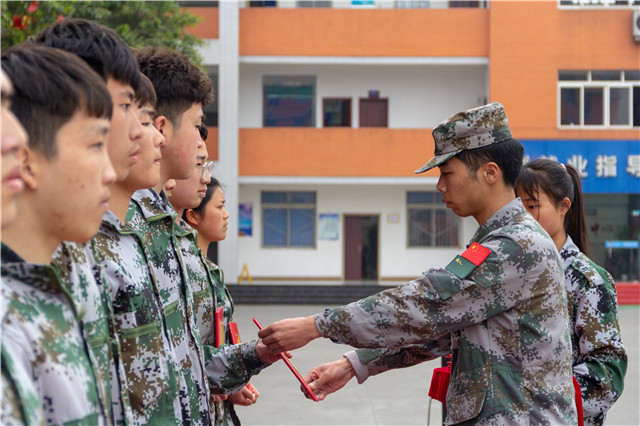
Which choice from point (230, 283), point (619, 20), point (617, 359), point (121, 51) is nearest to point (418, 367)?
point (617, 359)

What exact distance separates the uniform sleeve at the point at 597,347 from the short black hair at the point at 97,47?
1.92 m

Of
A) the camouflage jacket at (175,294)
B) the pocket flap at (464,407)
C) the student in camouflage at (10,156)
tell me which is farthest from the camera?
the pocket flap at (464,407)

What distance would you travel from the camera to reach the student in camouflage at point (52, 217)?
1.12 meters

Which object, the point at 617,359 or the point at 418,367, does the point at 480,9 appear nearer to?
the point at 418,367

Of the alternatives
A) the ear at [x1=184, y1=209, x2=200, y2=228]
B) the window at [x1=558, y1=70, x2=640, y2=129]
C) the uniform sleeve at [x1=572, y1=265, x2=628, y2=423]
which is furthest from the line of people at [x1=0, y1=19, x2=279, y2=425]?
the window at [x1=558, y1=70, x2=640, y2=129]

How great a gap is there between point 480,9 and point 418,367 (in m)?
11.7

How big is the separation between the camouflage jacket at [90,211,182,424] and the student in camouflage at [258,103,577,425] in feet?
2.27

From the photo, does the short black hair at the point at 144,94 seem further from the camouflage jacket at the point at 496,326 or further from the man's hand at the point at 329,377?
the man's hand at the point at 329,377

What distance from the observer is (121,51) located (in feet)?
5.29

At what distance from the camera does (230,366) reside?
8.02ft

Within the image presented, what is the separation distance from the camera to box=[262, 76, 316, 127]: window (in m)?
18.8

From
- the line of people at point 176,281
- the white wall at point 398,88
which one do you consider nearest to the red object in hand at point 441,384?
the line of people at point 176,281

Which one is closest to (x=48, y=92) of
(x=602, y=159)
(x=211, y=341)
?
(x=211, y=341)

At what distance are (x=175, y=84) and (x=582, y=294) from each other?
5.46 feet
